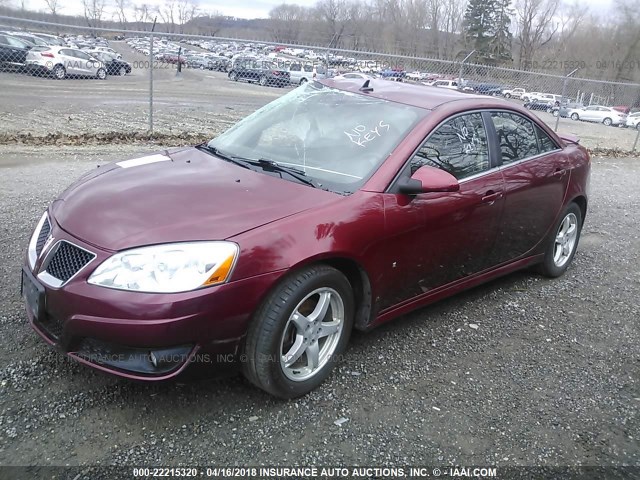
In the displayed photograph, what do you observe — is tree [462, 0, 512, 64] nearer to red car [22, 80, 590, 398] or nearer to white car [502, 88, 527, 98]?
white car [502, 88, 527, 98]

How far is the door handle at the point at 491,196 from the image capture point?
12.7ft

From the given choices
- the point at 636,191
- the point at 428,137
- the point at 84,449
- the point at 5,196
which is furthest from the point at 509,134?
the point at 636,191

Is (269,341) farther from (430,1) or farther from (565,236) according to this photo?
(430,1)

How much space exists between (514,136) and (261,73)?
1728 centimetres

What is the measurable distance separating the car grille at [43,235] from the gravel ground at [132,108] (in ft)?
25.5

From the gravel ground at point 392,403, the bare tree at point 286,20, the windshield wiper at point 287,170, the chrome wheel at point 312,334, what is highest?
the bare tree at point 286,20

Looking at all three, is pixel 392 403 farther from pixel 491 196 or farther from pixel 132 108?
pixel 132 108

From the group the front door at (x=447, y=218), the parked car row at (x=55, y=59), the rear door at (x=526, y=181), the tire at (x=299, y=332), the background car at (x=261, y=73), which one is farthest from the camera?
the background car at (x=261, y=73)

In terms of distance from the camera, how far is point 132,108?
14.5m

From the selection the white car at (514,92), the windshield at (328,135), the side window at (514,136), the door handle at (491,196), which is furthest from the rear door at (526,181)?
the white car at (514,92)

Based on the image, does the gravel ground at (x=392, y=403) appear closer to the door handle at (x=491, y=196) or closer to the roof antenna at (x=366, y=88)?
the door handle at (x=491, y=196)

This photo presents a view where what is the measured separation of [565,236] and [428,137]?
2.25m

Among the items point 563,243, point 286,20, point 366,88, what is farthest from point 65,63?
point 286,20

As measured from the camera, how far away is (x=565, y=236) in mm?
5109
